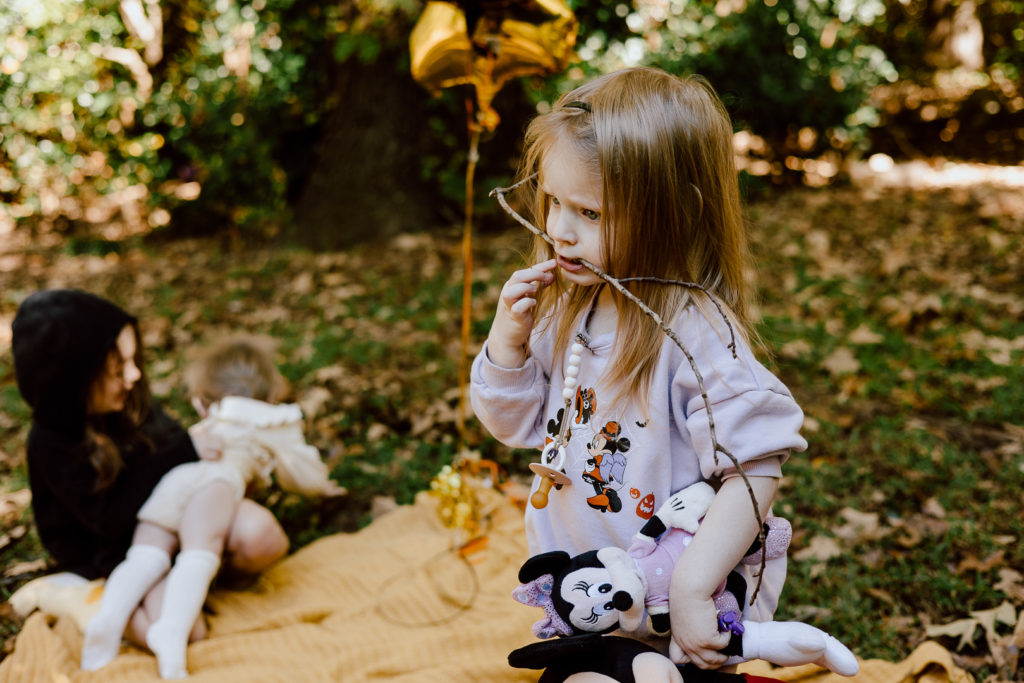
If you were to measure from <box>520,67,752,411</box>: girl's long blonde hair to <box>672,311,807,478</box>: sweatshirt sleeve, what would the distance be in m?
0.07

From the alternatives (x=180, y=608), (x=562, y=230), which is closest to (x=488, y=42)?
(x=562, y=230)

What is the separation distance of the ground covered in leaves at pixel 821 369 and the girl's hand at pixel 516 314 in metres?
1.55

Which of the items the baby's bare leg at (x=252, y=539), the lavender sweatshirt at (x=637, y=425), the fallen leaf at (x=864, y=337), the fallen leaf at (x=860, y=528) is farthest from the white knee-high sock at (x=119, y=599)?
the fallen leaf at (x=864, y=337)

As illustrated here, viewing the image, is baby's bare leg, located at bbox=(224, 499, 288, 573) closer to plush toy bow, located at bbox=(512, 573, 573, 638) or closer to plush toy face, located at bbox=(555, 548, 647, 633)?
plush toy bow, located at bbox=(512, 573, 573, 638)

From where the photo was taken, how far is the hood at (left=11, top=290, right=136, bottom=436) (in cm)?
250

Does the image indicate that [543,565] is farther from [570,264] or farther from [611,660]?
[570,264]

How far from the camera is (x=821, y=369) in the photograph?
434 cm

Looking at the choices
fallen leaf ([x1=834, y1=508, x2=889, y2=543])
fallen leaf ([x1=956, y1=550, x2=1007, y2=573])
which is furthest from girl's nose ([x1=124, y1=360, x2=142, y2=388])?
fallen leaf ([x1=956, y1=550, x2=1007, y2=573])

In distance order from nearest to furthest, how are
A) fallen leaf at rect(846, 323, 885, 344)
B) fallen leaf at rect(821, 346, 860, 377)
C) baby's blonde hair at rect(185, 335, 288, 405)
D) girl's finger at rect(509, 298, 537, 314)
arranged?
1. girl's finger at rect(509, 298, 537, 314)
2. baby's blonde hair at rect(185, 335, 288, 405)
3. fallen leaf at rect(821, 346, 860, 377)
4. fallen leaf at rect(846, 323, 885, 344)

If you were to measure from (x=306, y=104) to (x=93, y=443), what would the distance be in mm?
5298

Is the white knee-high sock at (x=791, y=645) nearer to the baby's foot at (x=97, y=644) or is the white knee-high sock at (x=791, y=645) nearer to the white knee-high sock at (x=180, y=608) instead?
the white knee-high sock at (x=180, y=608)

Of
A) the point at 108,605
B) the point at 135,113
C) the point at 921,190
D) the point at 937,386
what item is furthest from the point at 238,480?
the point at 921,190

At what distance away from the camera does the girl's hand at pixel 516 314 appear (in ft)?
5.51

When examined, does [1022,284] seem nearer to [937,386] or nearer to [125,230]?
[937,386]
